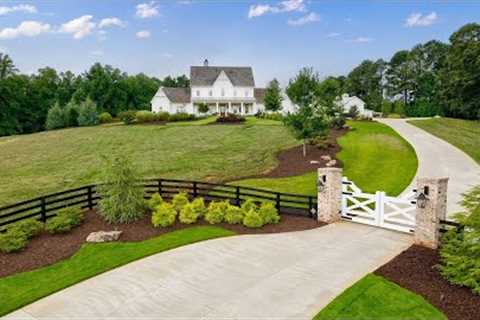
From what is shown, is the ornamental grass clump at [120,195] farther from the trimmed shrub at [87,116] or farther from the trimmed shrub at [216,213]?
the trimmed shrub at [87,116]

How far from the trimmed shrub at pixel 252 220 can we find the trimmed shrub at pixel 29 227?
20.8ft

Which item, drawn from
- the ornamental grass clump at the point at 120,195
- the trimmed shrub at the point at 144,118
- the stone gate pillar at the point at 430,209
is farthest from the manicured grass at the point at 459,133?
the trimmed shrub at the point at 144,118

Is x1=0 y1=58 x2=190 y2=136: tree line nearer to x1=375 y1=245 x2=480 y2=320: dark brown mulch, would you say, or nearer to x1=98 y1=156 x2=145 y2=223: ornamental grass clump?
x1=98 y1=156 x2=145 y2=223: ornamental grass clump

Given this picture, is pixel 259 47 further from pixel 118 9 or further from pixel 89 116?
pixel 89 116

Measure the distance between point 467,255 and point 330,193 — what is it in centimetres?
457

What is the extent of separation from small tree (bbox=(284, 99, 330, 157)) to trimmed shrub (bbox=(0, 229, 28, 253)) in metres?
15.1

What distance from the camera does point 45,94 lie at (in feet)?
193

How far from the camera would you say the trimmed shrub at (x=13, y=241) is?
30.1 ft

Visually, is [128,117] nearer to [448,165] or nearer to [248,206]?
[248,206]

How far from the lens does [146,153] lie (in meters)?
26.3

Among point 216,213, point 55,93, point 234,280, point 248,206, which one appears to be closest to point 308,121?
point 248,206

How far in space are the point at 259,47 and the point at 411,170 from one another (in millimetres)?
17768

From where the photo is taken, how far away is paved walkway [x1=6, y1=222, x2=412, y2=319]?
625 cm

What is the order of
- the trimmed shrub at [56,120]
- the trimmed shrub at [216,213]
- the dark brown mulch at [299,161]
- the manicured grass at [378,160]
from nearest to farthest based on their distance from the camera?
1. the trimmed shrub at [216,213]
2. the manicured grass at [378,160]
3. the dark brown mulch at [299,161]
4. the trimmed shrub at [56,120]
